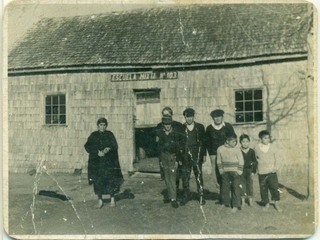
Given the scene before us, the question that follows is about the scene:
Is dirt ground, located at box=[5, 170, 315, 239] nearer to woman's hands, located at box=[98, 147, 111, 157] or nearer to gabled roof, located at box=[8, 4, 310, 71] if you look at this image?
woman's hands, located at box=[98, 147, 111, 157]

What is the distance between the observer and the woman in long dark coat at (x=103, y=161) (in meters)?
3.41

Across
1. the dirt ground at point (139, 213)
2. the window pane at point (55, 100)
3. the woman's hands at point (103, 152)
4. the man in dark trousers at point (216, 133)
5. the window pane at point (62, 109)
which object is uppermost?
the window pane at point (55, 100)

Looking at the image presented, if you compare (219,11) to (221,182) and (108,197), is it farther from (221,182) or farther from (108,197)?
(108,197)

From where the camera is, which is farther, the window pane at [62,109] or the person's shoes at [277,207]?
the window pane at [62,109]

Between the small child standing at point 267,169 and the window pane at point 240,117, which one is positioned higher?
the window pane at point 240,117

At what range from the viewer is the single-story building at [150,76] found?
3.32m

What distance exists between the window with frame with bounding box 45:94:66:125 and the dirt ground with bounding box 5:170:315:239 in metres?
0.42

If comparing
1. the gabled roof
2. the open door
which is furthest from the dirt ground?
the gabled roof

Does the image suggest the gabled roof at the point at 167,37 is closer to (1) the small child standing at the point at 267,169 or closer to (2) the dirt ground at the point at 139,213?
(1) the small child standing at the point at 267,169

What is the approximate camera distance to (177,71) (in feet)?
11.1

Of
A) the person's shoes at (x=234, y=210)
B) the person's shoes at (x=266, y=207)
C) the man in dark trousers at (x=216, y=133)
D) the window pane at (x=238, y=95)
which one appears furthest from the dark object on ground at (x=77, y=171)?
the person's shoes at (x=266, y=207)

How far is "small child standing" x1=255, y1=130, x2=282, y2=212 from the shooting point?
3.34 m

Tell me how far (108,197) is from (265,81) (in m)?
1.45

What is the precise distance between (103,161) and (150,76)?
73 centimetres
